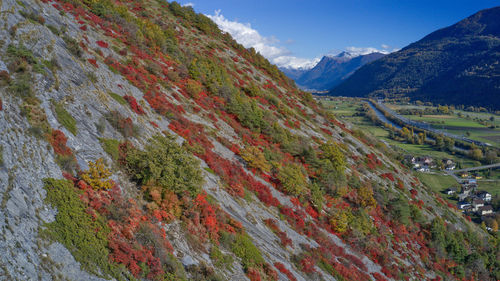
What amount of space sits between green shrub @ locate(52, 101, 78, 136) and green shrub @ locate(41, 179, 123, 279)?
3677mm

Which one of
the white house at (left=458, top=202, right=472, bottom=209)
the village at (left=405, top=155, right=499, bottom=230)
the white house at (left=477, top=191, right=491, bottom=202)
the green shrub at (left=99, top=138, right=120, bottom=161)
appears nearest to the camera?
the green shrub at (left=99, top=138, right=120, bottom=161)

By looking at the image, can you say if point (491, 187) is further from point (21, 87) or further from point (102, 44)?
point (21, 87)

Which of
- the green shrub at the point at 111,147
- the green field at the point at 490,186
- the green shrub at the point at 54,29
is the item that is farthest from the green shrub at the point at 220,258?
the green field at the point at 490,186

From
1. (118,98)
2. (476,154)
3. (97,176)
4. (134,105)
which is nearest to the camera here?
(97,176)

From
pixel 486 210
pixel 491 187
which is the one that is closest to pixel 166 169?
pixel 486 210

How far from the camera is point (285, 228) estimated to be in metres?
19.5

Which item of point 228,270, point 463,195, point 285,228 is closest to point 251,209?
point 285,228

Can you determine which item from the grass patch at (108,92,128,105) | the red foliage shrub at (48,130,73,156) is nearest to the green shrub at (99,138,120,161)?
the red foliage shrub at (48,130,73,156)

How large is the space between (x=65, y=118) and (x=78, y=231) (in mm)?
6703

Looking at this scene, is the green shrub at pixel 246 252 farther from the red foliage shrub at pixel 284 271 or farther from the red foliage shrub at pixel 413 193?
the red foliage shrub at pixel 413 193

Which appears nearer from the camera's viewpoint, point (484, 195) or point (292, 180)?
point (292, 180)

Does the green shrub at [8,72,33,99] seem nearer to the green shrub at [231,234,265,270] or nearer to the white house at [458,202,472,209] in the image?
the green shrub at [231,234,265,270]

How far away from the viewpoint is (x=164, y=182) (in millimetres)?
13539

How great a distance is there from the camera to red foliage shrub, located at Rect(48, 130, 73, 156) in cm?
1164
